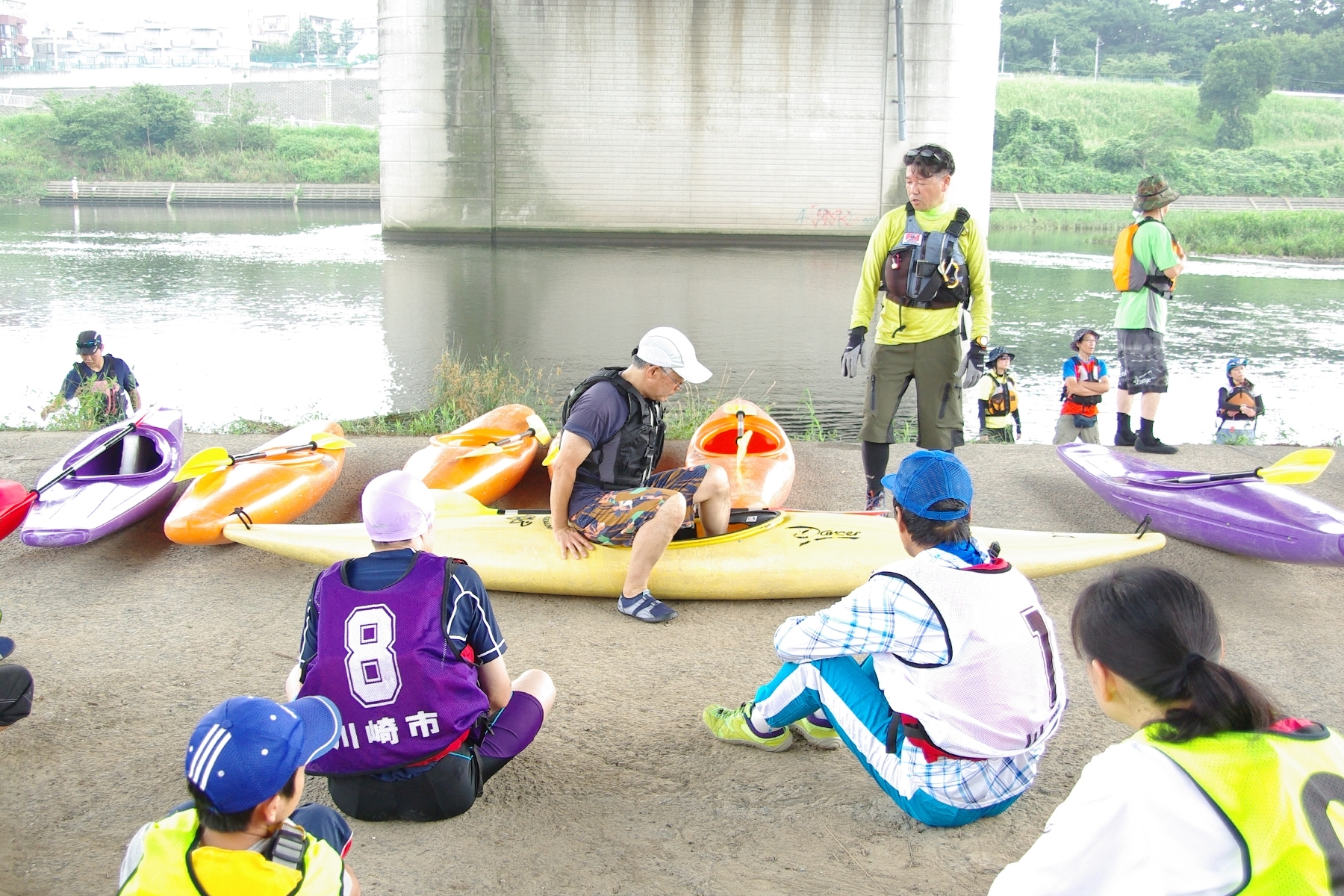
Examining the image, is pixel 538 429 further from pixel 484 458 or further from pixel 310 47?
pixel 310 47

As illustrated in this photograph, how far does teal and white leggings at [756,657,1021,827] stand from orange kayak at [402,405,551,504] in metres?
2.86

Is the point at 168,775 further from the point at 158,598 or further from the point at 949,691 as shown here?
the point at 949,691

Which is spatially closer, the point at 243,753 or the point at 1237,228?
the point at 243,753

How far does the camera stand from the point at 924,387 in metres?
4.62

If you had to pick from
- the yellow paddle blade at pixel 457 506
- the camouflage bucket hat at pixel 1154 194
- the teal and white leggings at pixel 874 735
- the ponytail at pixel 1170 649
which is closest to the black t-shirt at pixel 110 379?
the yellow paddle blade at pixel 457 506

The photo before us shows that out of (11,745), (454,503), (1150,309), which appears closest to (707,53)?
(1150,309)

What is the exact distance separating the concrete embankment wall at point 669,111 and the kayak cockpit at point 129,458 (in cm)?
1946

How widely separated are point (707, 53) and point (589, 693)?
23376 millimetres

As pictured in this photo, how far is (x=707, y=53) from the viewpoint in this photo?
2420 cm

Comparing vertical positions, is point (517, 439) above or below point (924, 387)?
below

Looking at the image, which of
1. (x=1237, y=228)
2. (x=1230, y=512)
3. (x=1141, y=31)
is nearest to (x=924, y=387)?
→ (x=1230, y=512)

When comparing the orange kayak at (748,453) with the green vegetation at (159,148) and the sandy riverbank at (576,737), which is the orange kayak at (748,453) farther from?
the green vegetation at (159,148)

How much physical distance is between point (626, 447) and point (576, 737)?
1125mm

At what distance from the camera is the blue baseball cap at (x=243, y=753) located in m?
1.44
